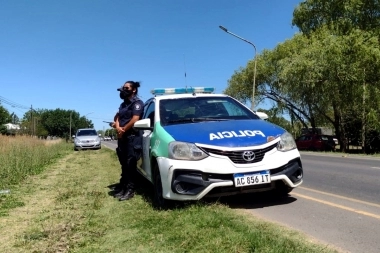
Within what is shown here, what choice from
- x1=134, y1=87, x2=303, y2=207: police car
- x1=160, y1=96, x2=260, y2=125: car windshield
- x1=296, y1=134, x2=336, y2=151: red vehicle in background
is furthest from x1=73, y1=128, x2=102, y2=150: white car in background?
x1=134, y1=87, x2=303, y2=207: police car

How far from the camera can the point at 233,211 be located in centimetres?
497

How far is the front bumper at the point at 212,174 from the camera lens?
4.83 meters

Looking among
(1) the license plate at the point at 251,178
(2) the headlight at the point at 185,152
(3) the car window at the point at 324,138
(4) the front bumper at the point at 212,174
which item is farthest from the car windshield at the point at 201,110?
(3) the car window at the point at 324,138

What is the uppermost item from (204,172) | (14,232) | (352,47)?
(352,47)

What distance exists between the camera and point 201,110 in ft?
20.6

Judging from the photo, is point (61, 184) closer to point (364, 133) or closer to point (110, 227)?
point (110, 227)

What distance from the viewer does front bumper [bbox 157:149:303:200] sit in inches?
190

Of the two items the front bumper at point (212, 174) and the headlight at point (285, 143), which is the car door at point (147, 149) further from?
the headlight at point (285, 143)

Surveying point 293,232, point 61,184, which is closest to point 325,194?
point 293,232

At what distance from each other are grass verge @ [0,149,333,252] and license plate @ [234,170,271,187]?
0.39 meters

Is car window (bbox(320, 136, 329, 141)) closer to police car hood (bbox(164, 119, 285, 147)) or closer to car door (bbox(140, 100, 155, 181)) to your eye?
car door (bbox(140, 100, 155, 181))

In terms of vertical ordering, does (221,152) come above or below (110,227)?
above

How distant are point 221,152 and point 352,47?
24652 mm

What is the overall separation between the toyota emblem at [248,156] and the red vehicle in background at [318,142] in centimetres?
3010
